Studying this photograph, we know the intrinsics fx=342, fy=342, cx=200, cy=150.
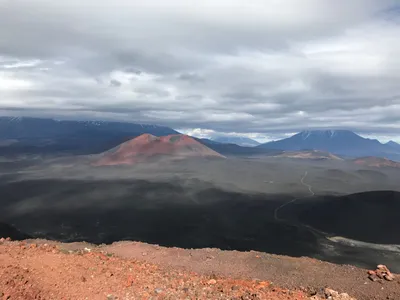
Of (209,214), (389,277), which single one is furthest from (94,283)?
(209,214)

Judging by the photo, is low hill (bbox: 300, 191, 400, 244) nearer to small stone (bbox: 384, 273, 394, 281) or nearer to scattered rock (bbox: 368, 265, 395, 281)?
scattered rock (bbox: 368, 265, 395, 281)

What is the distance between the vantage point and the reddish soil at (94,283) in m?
15.6

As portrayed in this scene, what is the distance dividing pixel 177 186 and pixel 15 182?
67.1m

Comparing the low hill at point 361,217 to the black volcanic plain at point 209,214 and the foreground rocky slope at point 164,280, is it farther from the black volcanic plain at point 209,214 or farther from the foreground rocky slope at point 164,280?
the foreground rocky slope at point 164,280

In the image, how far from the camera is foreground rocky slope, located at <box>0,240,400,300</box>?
1619cm

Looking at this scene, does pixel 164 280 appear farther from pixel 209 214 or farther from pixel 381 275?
pixel 209 214

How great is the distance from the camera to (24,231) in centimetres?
7106

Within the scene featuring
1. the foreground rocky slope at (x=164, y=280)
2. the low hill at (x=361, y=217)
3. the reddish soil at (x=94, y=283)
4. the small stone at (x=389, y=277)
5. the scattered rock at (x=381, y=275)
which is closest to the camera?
the reddish soil at (x=94, y=283)

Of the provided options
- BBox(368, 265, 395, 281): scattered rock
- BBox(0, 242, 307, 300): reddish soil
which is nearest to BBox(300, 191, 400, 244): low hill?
BBox(368, 265, 395, 281): scattered rock

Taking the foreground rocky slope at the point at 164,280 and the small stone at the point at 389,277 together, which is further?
the small stone at the point at 389,277

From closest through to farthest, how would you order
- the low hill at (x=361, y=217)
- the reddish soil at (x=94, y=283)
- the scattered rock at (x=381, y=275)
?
the reddish soil at (x=94, y=283) < the scattered rock at (x=381, y=275) < the low hill at (x=361, y=217)

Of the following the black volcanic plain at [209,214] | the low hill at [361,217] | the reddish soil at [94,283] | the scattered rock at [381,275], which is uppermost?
the reddish soil at [94,283]

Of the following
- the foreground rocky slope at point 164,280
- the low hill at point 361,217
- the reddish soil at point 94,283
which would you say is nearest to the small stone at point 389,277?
the foreground rocky slope at point 164,280

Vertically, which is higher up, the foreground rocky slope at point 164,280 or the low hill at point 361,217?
the foreground rocky slope at point 164,280
